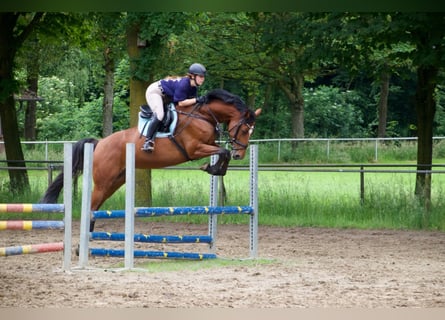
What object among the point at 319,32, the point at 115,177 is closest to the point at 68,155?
the point at 115,177

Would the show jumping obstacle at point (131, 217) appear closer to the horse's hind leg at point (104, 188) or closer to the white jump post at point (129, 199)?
the white jump post at point (129, 199)

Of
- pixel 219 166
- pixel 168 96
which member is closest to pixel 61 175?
pixel 168 96

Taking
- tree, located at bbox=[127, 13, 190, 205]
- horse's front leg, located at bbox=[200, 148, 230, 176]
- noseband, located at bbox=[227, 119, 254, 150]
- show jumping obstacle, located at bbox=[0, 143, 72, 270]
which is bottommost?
show jumping obstacle, located at bbox=[0, 143, 72, 270]

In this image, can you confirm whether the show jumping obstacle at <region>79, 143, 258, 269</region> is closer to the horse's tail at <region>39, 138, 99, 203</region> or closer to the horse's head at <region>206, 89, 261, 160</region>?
the horse's head at <region>206, 89, 261, 160</region>

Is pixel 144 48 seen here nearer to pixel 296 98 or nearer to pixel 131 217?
pixel 131 217

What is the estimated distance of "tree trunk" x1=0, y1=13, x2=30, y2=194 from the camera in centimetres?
1688

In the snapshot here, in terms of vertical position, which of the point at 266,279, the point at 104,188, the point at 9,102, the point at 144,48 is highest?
the point at 144,48

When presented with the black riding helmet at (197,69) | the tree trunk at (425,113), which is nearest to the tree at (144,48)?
the tree trunk at (425,113)

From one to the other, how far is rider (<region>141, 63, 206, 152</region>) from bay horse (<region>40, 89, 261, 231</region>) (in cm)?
12

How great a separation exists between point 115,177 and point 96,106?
1067 inches

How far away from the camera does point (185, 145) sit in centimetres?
1053

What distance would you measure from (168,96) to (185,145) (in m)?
0.55

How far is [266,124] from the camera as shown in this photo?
3666cm

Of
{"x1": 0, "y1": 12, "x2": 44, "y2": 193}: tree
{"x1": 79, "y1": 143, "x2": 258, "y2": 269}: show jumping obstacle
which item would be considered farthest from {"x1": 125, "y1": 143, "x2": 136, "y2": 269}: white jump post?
{"x1": 0, "y1": 12, "x2": 44, "y2": 193}: tree
